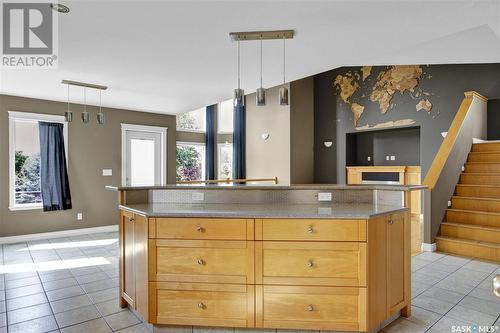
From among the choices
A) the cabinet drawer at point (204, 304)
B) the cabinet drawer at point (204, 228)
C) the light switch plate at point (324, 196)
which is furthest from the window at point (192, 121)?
the cabinet drawer at point (204, 304)

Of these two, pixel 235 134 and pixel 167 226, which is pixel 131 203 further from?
pixel 235 134

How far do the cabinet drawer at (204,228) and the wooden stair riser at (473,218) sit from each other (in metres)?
4.04

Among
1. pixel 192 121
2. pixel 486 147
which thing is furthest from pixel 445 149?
pixel 192 121

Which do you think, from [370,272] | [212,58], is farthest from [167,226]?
[212,58]

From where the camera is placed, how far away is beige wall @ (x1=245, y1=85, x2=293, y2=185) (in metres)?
8.22

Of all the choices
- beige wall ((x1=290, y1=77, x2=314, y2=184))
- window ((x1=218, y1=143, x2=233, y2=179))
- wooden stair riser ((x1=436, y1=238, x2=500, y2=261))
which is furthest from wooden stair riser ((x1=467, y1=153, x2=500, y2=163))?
window ((x1=218, y1=143, x2=233, y2=179))

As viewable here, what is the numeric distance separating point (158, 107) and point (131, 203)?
382cm

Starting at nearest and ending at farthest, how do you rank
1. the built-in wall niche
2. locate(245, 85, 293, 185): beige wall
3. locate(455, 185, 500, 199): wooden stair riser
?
locate(455, 185, 500, 199): wooden stair riser → the built-in wall niche → locate(245, 85, 293, 185): beige wall

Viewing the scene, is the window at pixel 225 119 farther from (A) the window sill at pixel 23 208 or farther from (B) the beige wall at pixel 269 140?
(A) the window sill at pixel 23 208

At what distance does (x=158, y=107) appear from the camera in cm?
617

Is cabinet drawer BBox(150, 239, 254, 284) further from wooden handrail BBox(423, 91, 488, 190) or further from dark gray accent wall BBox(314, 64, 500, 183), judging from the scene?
dark gray accent wall BBox(314, 64, 500, 183)

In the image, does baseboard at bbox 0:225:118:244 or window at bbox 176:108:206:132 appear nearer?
baseboard at bbox 0:225:118:244

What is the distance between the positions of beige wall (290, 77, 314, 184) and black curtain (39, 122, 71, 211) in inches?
206

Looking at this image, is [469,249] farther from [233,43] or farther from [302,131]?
[302,131]
